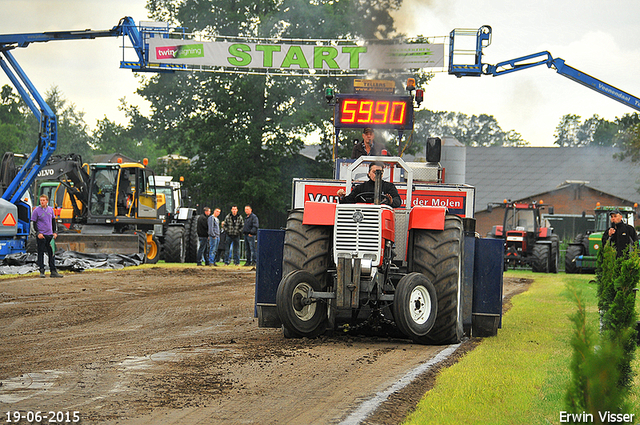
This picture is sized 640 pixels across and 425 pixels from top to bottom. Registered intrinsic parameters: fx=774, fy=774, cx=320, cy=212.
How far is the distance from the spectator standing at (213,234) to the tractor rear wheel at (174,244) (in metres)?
1.58

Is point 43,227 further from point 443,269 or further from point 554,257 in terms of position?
point 554,257

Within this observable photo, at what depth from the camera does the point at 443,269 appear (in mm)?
9188

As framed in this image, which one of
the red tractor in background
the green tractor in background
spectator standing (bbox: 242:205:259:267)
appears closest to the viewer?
spectator standing (bbox: 242:205:259:267)

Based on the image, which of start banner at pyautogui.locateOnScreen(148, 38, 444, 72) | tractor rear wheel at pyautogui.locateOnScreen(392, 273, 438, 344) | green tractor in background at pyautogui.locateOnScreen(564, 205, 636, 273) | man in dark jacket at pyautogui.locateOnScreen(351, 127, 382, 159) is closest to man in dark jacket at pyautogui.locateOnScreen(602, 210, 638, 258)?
man in dark jacket at pyautogui.locateOnScreen(351, 127, 382, 159)

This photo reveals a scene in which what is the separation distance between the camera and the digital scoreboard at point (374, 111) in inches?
519

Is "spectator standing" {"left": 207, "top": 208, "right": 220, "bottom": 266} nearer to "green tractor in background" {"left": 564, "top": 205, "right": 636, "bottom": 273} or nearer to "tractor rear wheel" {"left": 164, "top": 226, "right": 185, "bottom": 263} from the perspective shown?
"tractor rear wheel" {"left": 164, "top": 226, "right": 185, "bottom": 263}

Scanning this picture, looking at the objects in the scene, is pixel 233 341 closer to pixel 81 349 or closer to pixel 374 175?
pixel 81 349

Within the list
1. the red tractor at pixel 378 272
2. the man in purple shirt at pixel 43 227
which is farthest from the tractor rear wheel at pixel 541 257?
the red tractor at pixel 378 272

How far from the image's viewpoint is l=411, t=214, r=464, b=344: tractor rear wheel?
9.15 m

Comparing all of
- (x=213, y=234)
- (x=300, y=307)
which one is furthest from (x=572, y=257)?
(x=300, y=307)

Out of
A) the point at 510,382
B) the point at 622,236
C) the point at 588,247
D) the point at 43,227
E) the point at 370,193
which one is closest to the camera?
the point at 510,382

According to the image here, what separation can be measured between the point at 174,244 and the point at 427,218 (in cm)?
1978

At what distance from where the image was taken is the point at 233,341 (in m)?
9.14

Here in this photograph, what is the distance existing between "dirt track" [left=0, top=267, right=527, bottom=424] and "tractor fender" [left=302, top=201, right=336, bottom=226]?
4.61ft
